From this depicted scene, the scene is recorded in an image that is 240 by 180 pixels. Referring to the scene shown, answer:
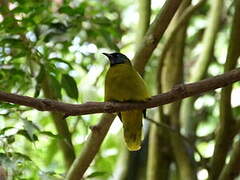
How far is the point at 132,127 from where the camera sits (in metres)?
1.95

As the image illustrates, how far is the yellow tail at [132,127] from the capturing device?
1.94 m

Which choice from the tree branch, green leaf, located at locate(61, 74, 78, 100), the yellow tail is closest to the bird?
the yellow tail

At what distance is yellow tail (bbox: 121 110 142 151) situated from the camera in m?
1.94

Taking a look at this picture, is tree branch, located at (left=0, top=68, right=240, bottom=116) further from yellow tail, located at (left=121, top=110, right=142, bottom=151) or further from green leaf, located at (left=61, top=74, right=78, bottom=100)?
green leaf, located at (left=61, top=74, right=78, bottom=100)

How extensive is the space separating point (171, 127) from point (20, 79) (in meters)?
0.73

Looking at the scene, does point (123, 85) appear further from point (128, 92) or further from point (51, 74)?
point (51, 74)

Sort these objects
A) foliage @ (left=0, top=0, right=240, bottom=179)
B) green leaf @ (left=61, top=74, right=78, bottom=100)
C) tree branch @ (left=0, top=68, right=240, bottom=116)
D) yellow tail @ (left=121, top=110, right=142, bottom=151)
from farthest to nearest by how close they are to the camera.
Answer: green leaf @ (left=61, top=74, right=78, bottom=100), yellow tail @ (left=121, top=110, right=142, bottom=151), foliage @ (left=0, top=0, right=240, bottom=179), tree branch @ (left=0, top=68, right=240, bottom=116)

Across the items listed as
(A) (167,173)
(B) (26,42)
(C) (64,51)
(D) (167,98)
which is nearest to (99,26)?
(C) (64,51)

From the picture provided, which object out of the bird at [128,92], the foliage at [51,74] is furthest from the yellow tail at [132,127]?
the foliage at [51,74]

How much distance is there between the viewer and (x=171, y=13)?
1777 mm

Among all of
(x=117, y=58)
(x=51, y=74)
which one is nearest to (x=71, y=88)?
(x=51, y=74)

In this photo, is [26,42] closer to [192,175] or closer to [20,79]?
[20,79]

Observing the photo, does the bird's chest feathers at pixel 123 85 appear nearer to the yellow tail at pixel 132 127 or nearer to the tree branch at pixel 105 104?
the yellow tail at pixel 132 127

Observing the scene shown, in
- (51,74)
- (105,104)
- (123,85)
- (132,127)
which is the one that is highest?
(51,74)
